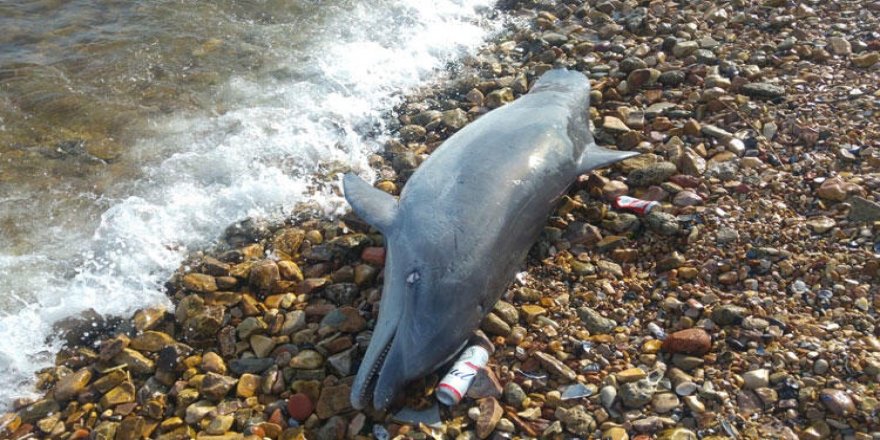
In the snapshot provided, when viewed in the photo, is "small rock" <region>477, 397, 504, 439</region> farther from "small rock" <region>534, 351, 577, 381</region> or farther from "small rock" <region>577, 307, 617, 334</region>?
"small rock" <region>577, 307, 617, 334</region>

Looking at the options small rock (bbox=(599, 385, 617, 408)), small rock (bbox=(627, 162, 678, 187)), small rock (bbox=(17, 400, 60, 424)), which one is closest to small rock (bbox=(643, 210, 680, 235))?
small rock (bbox=(627, 162, 678, 187))

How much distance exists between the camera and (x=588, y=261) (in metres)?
5.63

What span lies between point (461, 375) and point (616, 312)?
1420 mm

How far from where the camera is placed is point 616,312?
5125 millimetres

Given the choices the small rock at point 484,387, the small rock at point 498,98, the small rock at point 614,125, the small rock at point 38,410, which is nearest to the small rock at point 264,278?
the small rock at point 38,410

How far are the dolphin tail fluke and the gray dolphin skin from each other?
0.01 m

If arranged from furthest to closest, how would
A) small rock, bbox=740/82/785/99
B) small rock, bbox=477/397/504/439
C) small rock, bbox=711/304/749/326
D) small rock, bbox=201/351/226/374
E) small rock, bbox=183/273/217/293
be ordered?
small rock, bbox=740/82/785/99 → small rock, bbox=183/273/217/293 → small rock, bbox=201/351/226/374 → small rock, bbox=711/304/749/326 → small rock, bbox=477/397/504/439

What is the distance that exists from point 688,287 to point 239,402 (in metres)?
3.57

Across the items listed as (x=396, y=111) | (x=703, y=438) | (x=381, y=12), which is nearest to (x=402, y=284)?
(x=703, y=438)

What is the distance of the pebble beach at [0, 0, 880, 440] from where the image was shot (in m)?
4.39

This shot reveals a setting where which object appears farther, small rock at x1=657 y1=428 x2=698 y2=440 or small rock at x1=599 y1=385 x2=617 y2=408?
small rock at x1=599 y1=385 x2=617 y2=408

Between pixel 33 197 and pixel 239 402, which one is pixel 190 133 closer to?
pixel 33 197

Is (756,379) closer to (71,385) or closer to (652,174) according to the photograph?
(652,174)

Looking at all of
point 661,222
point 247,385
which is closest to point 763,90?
point 661,222
